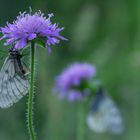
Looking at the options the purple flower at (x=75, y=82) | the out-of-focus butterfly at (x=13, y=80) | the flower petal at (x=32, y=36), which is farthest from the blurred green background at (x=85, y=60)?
the flower petal at (x=32, y=36)

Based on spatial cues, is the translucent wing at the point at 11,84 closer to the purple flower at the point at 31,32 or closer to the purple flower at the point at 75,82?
the purple flower at the point at 31,32

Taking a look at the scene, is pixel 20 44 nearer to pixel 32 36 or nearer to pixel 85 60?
pixel 32 36

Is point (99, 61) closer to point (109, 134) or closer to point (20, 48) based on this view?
point (109, 134)

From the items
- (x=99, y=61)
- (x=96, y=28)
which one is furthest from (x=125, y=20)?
(x=99, y=61)

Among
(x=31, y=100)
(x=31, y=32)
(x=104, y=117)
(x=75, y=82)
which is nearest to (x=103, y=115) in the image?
(x=104, y=117)

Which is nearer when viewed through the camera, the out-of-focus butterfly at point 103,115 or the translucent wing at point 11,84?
the translucent wing at point 11,84

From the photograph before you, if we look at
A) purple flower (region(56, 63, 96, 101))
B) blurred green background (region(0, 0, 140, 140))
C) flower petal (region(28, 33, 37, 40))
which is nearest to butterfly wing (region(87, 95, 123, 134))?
purple flower (region(56, 63, 96, 101))
